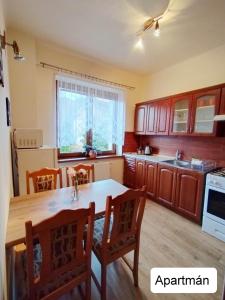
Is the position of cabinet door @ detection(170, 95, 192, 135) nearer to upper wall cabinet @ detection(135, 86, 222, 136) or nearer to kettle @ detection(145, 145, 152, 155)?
upper wall cabinet @ detection(135, 86, 222, 136)

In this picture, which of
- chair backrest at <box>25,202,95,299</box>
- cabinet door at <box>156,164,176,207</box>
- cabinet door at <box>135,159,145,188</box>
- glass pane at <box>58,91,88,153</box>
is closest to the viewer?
chair backrest at <box>25,202,95,299</box>

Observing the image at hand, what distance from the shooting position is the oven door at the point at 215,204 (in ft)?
6.68

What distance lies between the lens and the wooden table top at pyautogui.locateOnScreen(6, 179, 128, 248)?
42.6 inches

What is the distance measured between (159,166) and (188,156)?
62 cm

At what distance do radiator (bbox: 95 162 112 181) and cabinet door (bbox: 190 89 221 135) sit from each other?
5.70ft

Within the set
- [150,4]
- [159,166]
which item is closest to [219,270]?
[159,166]

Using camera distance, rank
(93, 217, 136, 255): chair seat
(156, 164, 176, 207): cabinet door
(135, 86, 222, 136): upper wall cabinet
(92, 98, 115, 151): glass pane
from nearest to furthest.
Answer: (93, 217, 136, 255): chair seat < (135, 86, 222, 136): upper wall cabinet < (156, 164, 176, 207): cabinet door < (92, 98, 115, 151): glass pane

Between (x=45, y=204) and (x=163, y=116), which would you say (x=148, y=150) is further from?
(x=45, y=204)

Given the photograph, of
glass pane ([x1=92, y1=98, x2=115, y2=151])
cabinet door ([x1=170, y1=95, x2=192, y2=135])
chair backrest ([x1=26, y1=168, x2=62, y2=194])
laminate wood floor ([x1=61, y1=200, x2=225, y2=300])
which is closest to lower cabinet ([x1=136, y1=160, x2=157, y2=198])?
laminate wood floor ([x1=61, y1=200, x2=225, y2=300])

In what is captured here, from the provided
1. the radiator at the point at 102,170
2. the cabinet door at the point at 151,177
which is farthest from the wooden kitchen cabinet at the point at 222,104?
the radiator at the point at 102,170

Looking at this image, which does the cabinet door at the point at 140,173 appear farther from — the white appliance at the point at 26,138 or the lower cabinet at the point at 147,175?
the white appliance at the point at 26,138

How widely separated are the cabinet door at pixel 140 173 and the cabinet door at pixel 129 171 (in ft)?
0.39

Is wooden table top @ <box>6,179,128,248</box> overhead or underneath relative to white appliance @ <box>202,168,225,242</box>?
overhead

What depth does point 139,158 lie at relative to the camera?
3.35 metres
